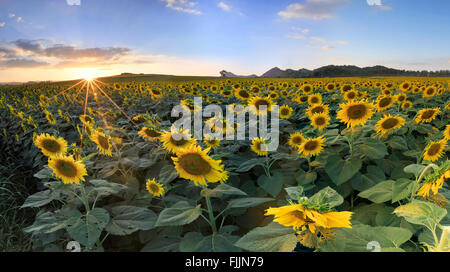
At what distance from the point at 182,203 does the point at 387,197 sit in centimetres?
119

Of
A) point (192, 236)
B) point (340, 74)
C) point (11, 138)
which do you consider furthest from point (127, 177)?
Result: point (340, 74)

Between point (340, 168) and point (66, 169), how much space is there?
6.79ft

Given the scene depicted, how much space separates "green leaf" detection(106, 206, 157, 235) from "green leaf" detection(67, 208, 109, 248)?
8cm

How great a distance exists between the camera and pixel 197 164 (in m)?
1.59

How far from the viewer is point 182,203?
60.6 inches

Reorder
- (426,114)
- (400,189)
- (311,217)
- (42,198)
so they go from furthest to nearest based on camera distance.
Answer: (426,114) < (42,198) < (400,189) < (311,217)

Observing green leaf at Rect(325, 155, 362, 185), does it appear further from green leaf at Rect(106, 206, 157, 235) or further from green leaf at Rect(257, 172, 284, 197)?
green leaf at Rect(106, 206, 157, 235)

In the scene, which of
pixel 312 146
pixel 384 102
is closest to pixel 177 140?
pixel 312 146

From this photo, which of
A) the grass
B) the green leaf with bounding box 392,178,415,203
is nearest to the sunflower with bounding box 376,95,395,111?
the green leaf with bounding box 392,178,415,203

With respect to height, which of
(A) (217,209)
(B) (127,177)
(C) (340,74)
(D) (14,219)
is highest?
(C) (340,74)

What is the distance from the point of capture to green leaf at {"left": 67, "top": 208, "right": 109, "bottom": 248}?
1394 millimetres

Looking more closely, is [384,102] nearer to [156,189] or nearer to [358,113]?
[358,113]

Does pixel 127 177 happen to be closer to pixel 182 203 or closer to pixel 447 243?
pixel 182 203

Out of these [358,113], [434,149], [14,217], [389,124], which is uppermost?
[358,113]
